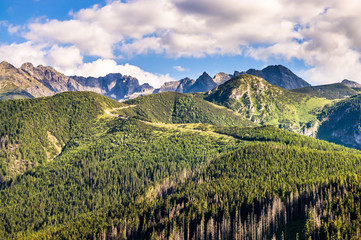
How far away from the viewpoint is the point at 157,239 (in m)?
199

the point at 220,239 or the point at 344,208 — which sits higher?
the point at 344,208

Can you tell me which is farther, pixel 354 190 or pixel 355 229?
pixel 354 190

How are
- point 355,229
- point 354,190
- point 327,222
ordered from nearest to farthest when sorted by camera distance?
1. point 355,229
2. point 327,222
3. point 354,190

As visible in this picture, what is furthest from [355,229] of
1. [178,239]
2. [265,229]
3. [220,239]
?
[178,239]

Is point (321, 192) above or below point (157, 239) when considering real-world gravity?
above

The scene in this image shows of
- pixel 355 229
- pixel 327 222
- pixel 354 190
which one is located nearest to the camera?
pixel 355 229

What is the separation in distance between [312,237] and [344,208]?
99.4 ft

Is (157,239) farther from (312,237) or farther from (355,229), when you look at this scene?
(355,229)

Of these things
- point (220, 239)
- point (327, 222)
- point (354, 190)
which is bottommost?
point (220, 239)

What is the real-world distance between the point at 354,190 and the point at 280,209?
46192 millimetres

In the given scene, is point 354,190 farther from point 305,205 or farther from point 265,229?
point 265,229

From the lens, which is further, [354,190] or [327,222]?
[354,190]

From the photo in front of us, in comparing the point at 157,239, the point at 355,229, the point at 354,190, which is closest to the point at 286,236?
the point at 355,229

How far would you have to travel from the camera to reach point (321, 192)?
200 m
